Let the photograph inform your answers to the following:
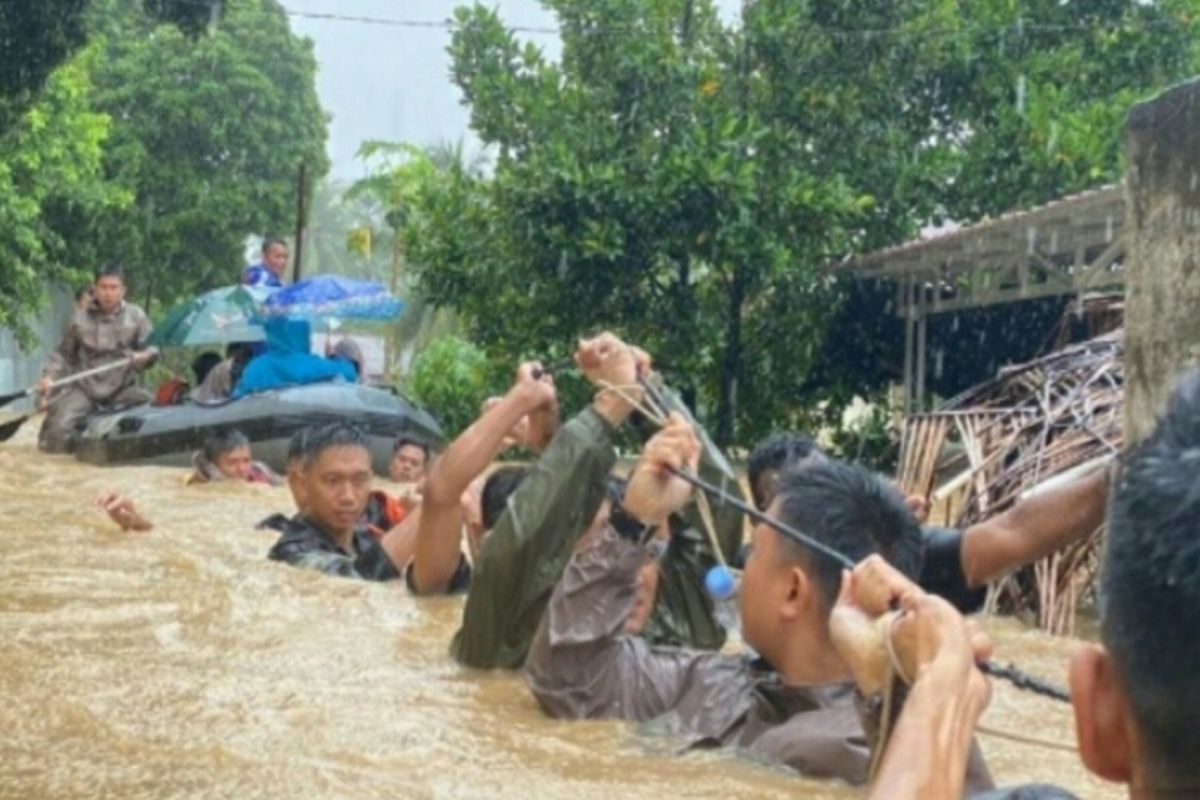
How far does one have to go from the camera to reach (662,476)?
4082 millimetres

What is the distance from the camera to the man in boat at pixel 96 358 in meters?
15.7

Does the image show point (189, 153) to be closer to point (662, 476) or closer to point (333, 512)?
point (333, 512)

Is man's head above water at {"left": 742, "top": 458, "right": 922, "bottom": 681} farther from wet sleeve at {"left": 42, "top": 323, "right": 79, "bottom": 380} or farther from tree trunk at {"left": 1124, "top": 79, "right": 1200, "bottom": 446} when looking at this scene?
wet sleeve at {"left": 42, "top": 323, "right": 79, "bottom": 380}

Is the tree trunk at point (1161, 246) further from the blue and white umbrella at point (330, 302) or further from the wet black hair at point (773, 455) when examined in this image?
the blue and white umbrella at point (330, 302)

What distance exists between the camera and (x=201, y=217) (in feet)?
104

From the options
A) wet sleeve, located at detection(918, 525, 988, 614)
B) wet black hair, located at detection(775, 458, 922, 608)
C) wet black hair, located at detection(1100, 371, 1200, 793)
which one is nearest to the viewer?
wet black hair, located at detection(1100, 371, 1200, 793)

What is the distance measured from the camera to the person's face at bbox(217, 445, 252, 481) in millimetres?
12156

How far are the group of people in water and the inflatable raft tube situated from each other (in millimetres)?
7358

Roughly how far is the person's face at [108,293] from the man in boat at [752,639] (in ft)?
37.6

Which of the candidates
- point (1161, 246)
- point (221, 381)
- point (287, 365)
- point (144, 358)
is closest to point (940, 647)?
point (1161, 246)

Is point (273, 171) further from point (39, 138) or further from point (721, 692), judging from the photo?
point (721, 692)

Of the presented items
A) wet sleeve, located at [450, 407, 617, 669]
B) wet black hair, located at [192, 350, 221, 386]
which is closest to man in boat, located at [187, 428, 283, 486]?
wet black hair, located at [192, 350, 221, 386]

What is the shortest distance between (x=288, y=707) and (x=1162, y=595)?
12.8 ft

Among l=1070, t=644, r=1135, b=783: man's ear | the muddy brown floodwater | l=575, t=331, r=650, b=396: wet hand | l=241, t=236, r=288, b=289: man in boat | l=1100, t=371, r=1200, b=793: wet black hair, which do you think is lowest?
the muddy brown floodwater
